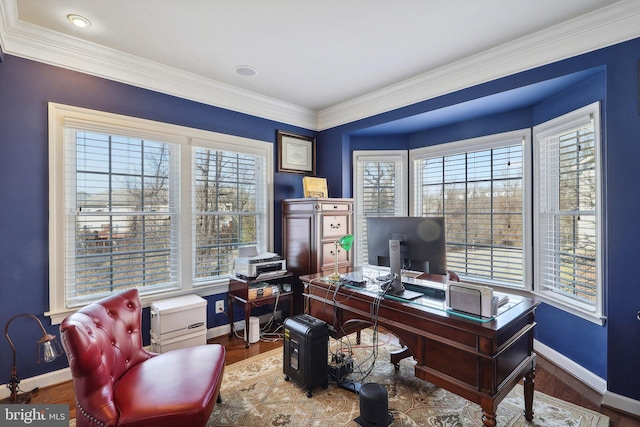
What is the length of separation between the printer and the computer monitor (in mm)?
1488

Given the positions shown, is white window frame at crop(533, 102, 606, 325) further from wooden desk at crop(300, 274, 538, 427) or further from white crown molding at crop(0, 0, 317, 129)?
white crown molding at crop(0, 0, 317, 129)

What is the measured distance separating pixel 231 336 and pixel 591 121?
3987mm

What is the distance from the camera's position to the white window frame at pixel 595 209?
2336mm

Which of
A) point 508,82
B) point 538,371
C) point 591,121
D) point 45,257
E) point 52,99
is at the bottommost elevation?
point 538,371

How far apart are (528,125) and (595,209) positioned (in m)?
1.12

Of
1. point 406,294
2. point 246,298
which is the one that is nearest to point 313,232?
point 246,298

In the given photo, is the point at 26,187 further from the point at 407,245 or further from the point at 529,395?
the point at 529,395

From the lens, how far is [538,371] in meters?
2.67

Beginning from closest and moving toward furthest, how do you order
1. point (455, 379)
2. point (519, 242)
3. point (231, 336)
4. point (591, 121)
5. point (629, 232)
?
point (455, 379) → point (629, 232) → point (591, 121) → point (519, 242) → point (231, 336)

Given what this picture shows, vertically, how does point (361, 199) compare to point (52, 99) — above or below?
below

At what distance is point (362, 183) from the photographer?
428cm

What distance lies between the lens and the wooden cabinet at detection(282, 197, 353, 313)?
11.8 feet

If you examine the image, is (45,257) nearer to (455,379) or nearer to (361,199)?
Result: (455,379)

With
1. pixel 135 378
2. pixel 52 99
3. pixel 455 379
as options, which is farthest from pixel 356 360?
pixel 52 99
